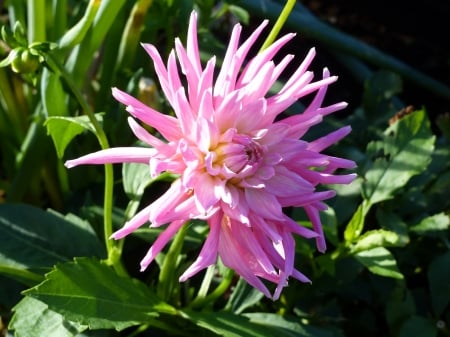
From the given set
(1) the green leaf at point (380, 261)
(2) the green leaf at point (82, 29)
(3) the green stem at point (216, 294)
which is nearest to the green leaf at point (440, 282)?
(1) the green leaf at point (380, 261)

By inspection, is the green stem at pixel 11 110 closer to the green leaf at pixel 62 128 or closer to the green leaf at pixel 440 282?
the green leaf at pixel 62 128

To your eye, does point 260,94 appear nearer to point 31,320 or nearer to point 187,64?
point 187,64

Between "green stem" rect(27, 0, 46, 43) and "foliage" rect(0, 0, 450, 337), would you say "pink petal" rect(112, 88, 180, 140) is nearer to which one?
"foliage" rect(0, 0, 450, 337)

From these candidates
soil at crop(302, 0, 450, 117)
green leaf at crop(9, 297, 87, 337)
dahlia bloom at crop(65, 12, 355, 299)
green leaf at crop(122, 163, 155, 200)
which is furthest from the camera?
soil at crop(302, 0, 450, 117)

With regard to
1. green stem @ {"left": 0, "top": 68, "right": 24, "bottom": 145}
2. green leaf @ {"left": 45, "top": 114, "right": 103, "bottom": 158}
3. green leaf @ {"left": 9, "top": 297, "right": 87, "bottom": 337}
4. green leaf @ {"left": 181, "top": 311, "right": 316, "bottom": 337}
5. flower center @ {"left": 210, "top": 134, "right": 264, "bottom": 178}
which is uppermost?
flower center @ {"left": 210, "top": 134, "right": 264, "bottom": 178}

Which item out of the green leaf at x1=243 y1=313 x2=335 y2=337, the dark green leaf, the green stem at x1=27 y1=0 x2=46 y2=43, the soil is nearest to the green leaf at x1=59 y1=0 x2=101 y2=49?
the green stem at x1=27 y1=0 x2=46 y2=43
